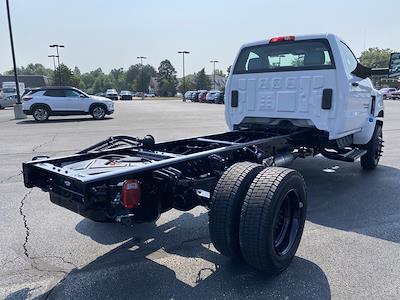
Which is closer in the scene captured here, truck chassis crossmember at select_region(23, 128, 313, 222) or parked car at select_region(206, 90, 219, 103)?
truck chassis crossmember at select_region(23, 128, 313, 222)

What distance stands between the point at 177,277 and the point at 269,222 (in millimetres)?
946

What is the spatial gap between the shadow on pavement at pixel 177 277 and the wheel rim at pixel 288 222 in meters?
0.22

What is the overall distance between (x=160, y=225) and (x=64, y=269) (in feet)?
4.39

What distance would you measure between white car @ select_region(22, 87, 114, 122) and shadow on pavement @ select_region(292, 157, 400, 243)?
1482 cm

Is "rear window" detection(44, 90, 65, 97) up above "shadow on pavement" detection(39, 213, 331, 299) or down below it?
above

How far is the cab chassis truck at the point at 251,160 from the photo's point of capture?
3.20m

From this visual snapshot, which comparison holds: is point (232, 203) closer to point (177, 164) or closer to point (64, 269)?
point (177, 164)

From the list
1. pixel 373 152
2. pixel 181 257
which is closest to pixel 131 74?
pixel 373 152

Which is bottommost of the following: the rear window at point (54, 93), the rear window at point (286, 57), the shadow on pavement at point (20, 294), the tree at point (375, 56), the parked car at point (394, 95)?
the parked car at point (394, 95)

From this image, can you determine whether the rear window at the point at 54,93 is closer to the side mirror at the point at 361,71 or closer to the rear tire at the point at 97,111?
the rear tire at the point at 97,111

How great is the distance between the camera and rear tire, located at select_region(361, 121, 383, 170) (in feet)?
24.3

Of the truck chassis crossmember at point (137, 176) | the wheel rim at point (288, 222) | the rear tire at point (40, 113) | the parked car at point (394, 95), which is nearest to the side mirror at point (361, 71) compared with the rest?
the truck chassis crossmember at point (137, 176)

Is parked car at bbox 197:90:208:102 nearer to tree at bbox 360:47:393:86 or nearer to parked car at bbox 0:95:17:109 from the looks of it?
parked car at bbox 0:95:17:109

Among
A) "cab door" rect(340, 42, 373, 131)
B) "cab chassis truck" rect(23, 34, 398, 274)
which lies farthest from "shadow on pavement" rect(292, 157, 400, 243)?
"cab door" rect(340, 42, 373, 131)
